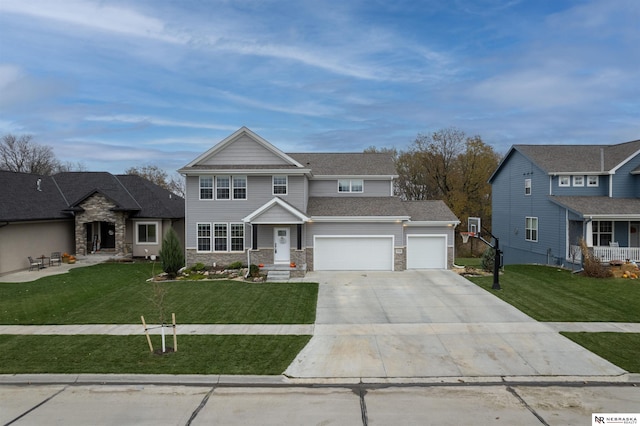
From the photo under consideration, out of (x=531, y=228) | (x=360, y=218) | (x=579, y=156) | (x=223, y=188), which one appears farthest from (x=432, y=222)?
(x=579, y=156)

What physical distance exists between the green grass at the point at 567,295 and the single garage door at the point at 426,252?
3307mm

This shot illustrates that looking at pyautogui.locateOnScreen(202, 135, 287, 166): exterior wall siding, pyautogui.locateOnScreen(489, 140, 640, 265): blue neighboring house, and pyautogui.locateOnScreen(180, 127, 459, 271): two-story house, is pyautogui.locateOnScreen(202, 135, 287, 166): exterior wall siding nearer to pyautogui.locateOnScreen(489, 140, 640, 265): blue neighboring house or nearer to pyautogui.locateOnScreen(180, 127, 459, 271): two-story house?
pyautogui.locateOnScreen(180, 127, 459, 271): two-story house

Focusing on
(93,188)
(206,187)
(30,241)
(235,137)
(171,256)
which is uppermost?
(235,137)

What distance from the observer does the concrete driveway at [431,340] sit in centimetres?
984

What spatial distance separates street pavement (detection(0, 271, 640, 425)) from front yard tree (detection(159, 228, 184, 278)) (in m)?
8.05

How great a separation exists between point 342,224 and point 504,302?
9.58 meters

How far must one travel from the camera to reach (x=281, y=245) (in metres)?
22.9

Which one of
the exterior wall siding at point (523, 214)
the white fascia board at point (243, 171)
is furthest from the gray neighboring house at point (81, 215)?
the exterior wall siding at point (523, 214)

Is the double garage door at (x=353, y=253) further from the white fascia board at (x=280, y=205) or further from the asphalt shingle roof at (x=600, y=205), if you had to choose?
the asphalt shingle roof at (x=600, y=205)

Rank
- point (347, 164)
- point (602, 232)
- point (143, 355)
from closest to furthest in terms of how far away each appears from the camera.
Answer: point (143, 355)
point (602, 232)
point (347, 164)

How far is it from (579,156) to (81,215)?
33578 millimetres

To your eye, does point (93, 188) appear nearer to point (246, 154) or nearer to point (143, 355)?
point (246, 154)

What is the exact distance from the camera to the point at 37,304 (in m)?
16.0

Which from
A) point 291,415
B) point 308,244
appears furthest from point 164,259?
point 291,415
